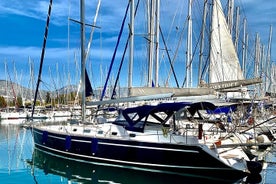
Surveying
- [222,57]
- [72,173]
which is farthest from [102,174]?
[222,57]

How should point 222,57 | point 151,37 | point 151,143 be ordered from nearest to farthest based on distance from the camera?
point 151,143
point 151,37
point 222,57

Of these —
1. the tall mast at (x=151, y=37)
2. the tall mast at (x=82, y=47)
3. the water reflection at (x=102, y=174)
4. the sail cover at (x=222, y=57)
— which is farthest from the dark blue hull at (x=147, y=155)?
the sail cover at (x=222, y=57)

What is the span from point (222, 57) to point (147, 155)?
14091 mm

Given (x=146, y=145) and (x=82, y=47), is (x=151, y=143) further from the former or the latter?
(x=82, y=47)

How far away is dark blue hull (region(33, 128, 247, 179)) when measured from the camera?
15.6 meters

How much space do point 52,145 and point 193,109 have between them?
30.7 feet

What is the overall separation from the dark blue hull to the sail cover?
44.2 ft

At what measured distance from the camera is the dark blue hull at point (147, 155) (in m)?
15.6

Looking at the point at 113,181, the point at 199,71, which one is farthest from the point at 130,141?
the point at 199,71

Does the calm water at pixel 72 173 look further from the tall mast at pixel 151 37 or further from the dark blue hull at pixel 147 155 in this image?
the tall mast at pixel 151 37

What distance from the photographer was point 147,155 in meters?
17.0

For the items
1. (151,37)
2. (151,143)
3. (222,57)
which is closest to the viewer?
(151,143)

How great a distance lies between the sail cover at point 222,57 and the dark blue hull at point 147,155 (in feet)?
44.2

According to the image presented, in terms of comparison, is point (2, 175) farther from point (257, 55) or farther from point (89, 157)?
point (257, 55)
